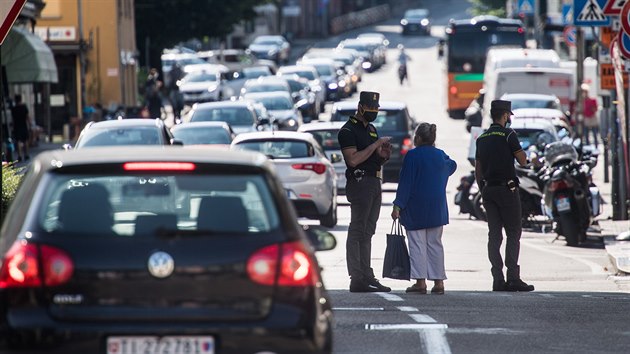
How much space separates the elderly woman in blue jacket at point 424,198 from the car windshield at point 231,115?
66.7ft

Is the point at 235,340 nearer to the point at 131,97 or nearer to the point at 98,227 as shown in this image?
the point at 98,227

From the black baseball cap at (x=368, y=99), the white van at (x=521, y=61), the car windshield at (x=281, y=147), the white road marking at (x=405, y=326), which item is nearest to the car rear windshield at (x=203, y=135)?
the car windshield at (x=281, y=147)

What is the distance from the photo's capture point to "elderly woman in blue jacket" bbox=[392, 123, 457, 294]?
45.6 ft

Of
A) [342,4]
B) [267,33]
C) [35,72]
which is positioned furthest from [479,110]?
[342,4]

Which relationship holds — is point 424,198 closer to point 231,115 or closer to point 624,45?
point 624,45

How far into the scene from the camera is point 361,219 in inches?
561

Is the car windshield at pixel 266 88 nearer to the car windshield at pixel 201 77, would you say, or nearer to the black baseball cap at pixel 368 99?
the car windshield at pixel 201 77

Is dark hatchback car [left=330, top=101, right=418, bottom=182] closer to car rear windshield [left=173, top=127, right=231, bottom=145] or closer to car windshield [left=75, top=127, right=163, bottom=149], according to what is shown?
car rear windshield [left=173, top=127, right=231, bottom=145]

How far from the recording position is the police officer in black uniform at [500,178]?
1455 cm

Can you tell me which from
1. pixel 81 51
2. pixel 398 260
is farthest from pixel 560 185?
pixel 81 51

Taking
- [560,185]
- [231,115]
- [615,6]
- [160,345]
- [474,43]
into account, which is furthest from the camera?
[474,43]

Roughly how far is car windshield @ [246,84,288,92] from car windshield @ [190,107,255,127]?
1606 cm

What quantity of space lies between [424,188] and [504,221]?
1153 mm

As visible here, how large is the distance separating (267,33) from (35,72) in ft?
241
